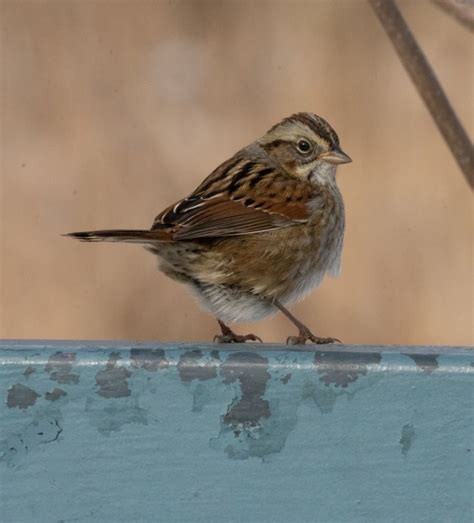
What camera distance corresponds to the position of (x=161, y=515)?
2195mm

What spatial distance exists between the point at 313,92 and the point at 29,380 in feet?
15.8

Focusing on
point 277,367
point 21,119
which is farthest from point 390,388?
point 21,119

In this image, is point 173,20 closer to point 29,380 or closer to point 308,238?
point 308,238

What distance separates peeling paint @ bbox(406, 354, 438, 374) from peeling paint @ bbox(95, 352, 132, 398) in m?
0.48

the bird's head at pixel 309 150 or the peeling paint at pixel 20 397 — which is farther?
the bird's head at pixel 309 150

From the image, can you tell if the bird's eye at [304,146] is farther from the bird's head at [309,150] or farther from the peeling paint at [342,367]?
the peeling paint at [342,367]

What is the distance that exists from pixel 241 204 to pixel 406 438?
1739mm

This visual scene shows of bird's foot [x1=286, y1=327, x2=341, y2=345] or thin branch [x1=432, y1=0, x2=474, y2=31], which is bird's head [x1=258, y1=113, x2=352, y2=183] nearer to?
bird's foot [x1=286, y1=327, x2=341, y2=345]

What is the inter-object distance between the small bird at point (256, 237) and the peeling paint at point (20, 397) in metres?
1.21

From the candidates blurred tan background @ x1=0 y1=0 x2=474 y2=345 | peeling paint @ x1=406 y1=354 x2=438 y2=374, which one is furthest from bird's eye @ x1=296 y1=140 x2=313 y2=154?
blurred tan background @ x1=0 y1=0 x2=474 y2=345

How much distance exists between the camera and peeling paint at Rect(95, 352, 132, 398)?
7.36 feet

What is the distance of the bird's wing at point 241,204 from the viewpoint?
3676 millimetres

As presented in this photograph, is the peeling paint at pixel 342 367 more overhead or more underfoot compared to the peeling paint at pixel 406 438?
more overhead

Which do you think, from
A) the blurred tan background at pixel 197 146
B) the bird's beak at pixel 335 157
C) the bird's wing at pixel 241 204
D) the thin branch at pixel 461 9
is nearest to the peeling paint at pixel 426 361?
the thin branch at pixel 461 9
